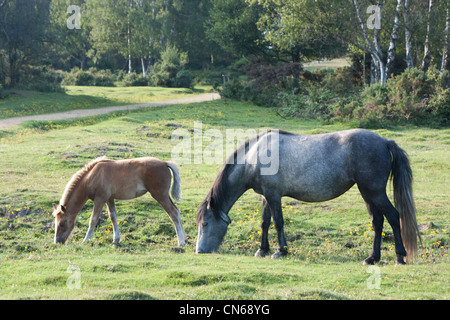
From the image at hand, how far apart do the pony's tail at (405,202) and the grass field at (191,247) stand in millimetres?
367

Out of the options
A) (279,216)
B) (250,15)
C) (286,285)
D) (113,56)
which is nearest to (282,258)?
(279,216)

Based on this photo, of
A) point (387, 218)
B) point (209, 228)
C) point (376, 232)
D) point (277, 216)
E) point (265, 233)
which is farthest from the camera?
point (265, 233)

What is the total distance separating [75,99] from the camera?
124ft

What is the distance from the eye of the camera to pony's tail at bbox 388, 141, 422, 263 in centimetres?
870

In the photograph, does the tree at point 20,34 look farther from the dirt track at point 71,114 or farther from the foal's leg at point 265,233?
the foal's leg at point 265,233

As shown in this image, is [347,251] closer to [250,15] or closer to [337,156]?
[337,156]

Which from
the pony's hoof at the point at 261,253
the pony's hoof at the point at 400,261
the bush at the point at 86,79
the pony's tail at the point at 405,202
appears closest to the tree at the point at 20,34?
the bush at the point at 86,79

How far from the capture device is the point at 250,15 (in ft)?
136

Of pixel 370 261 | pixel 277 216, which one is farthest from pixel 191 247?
pixel 370 261

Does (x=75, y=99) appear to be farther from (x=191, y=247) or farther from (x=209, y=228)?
(x=209, y=228)

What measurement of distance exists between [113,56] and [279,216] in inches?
2558

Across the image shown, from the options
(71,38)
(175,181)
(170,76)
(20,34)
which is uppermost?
(71,38)

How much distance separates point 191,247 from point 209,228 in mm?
987

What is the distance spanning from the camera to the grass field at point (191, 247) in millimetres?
6821
